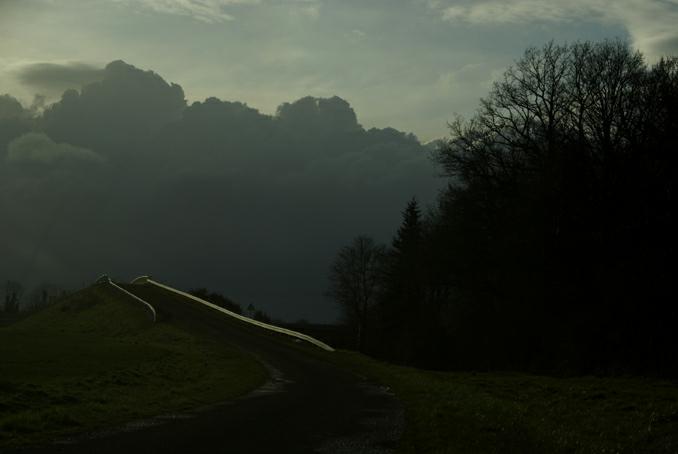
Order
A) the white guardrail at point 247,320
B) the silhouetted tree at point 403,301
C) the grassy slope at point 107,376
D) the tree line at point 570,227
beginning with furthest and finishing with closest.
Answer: the silhouetted tree at point 403,301 < the white guardrail at point 247,320 < the tree line at point 570,227 < the grassy slope at point 107,376

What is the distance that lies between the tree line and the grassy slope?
1671cm

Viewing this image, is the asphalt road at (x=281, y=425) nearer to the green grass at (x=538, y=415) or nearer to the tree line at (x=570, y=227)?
the green grass at (x=538, y=415)

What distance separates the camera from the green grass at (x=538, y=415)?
15117 mm

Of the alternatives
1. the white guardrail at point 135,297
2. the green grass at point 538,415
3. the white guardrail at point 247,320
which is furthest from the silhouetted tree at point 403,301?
the green grass at point 538,415

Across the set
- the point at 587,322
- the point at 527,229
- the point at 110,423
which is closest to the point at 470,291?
the point at 527,229

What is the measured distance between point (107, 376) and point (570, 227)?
2705cm

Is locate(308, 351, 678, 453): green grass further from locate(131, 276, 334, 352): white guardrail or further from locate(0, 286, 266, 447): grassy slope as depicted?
locate(131, 276, 334, 352): white guardrail

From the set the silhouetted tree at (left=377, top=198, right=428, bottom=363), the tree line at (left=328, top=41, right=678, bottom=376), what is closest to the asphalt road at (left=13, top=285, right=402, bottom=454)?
the tree line at (left=328, top=41, right=678, bottom=376)

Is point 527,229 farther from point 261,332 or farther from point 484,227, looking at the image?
point 261,332

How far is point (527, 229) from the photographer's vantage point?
4325 centimetres

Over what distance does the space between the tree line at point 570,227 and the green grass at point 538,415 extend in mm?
8257

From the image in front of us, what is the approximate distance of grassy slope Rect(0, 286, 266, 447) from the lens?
1700 centimetres

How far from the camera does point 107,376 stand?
2778cm

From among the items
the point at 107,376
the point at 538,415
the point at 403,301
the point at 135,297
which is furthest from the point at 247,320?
the point at 538,415
